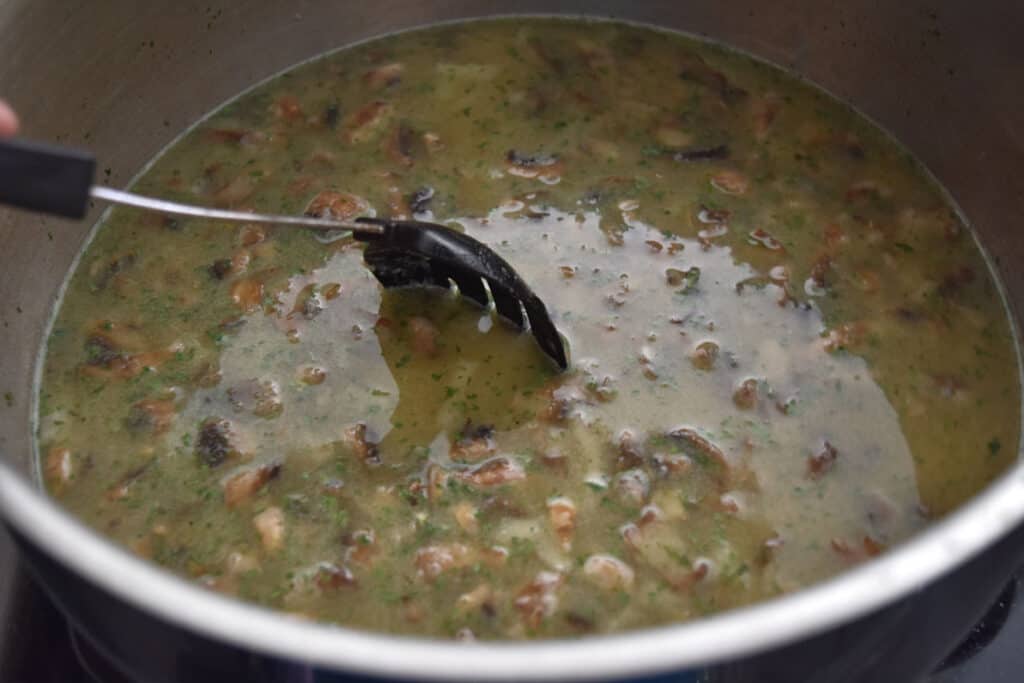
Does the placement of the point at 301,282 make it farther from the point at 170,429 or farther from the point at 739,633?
the point at 739,633

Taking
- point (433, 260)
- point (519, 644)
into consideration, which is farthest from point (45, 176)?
point (519, 644)

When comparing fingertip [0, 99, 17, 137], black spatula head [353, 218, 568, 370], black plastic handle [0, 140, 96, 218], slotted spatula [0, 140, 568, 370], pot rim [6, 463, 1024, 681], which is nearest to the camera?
pot rim [6, 463, 1024, 681]

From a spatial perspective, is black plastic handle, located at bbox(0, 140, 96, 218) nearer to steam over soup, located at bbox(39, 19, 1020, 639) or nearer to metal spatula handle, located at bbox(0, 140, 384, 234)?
metal spatula handle, located at bbox(0, 140, 384, 234)

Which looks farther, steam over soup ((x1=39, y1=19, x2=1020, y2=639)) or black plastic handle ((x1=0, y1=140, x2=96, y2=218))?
steam over soup ((x1=39, y1=19, x2=1020, y2=639))

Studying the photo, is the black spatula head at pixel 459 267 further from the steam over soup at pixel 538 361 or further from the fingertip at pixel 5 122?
the fingertip at pixel 5 122

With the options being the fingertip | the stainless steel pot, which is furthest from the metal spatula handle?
the stainless steel pot

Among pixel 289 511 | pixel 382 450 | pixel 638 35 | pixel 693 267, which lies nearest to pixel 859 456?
pixel 693 267

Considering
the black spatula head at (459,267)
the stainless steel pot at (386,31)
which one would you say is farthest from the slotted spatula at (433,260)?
the stainless steel pot at (386,31)
